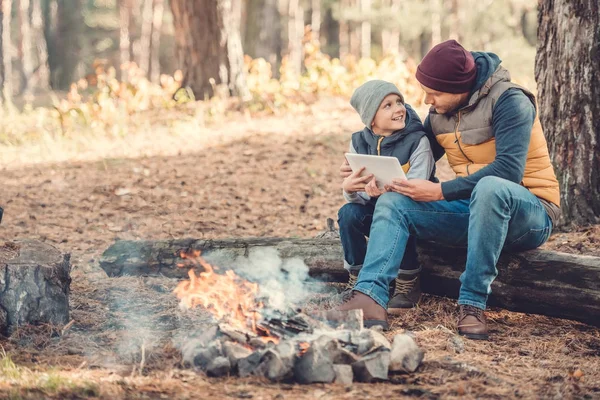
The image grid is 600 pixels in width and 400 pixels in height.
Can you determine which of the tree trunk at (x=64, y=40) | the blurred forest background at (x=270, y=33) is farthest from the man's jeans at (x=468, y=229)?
the tree trunk at (x=64, y=40)

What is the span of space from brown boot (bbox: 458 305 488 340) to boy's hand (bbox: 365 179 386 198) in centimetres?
78

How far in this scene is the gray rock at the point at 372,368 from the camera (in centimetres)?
316

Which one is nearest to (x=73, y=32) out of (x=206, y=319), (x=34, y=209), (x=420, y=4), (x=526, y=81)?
(x=420, y=4)

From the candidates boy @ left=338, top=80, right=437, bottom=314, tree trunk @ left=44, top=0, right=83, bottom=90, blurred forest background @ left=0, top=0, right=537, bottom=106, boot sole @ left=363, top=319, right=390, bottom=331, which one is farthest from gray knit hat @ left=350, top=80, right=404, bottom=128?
tree trunk @ left=44, top=0, right=83, bottom=90

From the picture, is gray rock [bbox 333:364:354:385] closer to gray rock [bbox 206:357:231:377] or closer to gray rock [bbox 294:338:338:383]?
gray rock [bbox 294:338:338:383]

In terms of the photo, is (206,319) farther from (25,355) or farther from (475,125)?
(475,125)

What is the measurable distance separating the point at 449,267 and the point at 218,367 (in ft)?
5.70

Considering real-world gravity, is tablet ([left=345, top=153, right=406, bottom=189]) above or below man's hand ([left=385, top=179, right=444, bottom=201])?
above

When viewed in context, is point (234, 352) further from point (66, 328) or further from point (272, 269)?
point (272, 269)

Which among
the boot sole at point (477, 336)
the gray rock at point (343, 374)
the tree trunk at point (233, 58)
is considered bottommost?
the boot sole at point (477, 336)

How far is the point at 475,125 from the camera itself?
4043 millimetres

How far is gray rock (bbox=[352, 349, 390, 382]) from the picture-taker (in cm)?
316

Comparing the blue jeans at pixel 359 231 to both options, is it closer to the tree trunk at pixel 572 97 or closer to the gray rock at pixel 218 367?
the gray rock at pixel 218 367

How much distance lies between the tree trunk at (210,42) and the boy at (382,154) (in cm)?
636
